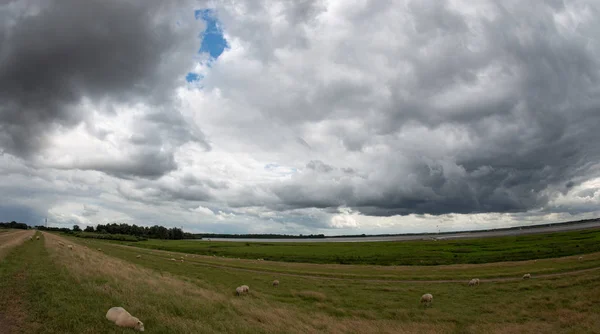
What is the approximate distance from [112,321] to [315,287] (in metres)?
25.5

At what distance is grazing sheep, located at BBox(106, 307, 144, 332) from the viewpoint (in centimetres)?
1105

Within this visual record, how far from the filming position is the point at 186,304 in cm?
1603

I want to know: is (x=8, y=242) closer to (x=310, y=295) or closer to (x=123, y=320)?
(x=310, y=295)

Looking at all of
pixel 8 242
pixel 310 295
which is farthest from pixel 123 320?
pixel 8 242

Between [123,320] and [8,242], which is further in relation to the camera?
[8,242]

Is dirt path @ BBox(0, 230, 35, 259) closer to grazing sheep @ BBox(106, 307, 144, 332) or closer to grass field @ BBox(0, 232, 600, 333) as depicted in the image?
grass field @ BBox(0, 232, 600, 333)

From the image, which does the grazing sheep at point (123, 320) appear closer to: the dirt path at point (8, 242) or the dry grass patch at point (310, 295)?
the dry grass patch at point (310, 295)

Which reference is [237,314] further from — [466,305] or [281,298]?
[466,305]

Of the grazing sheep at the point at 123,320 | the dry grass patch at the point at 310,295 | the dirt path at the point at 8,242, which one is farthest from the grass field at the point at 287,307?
the dirt path at the point at 8,242

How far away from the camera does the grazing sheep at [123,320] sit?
11047 mm

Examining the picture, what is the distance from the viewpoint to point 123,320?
36.6 feet

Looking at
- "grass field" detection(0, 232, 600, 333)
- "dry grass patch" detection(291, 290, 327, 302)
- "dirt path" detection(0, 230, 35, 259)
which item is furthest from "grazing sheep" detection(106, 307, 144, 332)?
"dirt path" detection(0, 230, 35, 259)

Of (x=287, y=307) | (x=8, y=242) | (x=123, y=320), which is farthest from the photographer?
(x=8, y=242)

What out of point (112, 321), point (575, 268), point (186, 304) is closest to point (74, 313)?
point (112, 321)
